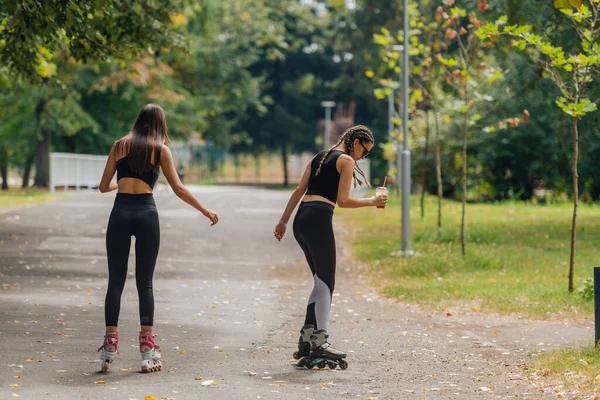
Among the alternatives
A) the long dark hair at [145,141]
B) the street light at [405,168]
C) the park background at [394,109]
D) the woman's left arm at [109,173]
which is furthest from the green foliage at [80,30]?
the long dark hair at [145,141]

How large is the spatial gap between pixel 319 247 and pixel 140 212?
1.34 meters

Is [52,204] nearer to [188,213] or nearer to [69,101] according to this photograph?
[188,213]

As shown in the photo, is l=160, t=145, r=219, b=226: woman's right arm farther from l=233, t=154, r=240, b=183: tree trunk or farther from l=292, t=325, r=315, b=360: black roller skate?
l=233, t=154, r=240, b=183: tree trunk

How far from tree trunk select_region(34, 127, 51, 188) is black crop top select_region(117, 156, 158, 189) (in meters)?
33.3

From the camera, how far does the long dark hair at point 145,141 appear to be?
7.53 m

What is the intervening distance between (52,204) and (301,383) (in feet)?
72.1

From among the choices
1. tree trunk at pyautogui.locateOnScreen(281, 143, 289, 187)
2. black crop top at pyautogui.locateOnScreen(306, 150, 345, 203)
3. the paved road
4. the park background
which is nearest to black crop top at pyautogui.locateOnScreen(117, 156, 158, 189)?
black crop top at pyautogui.locateOnScreen(306, 150, 345, 203)

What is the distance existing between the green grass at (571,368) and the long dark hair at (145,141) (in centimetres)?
312

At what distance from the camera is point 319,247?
26.2ft

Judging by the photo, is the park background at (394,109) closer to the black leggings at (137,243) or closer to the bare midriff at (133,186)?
the black leggings at (137,243)

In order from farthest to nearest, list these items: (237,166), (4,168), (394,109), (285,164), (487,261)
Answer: (237,166) < (285,164) < (4,168) < (394,109) < (487,261)

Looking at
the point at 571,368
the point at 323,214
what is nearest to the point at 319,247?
the point at 323,214

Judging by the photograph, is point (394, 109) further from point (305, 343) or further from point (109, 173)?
point (109, 173)

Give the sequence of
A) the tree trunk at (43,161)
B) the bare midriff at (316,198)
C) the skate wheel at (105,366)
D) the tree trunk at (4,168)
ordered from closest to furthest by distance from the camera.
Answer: the skate wheel at (105,366) < the bare midriff at (316,198) < the tree trunk at (43,161) < the tree trunk at (4,168)
